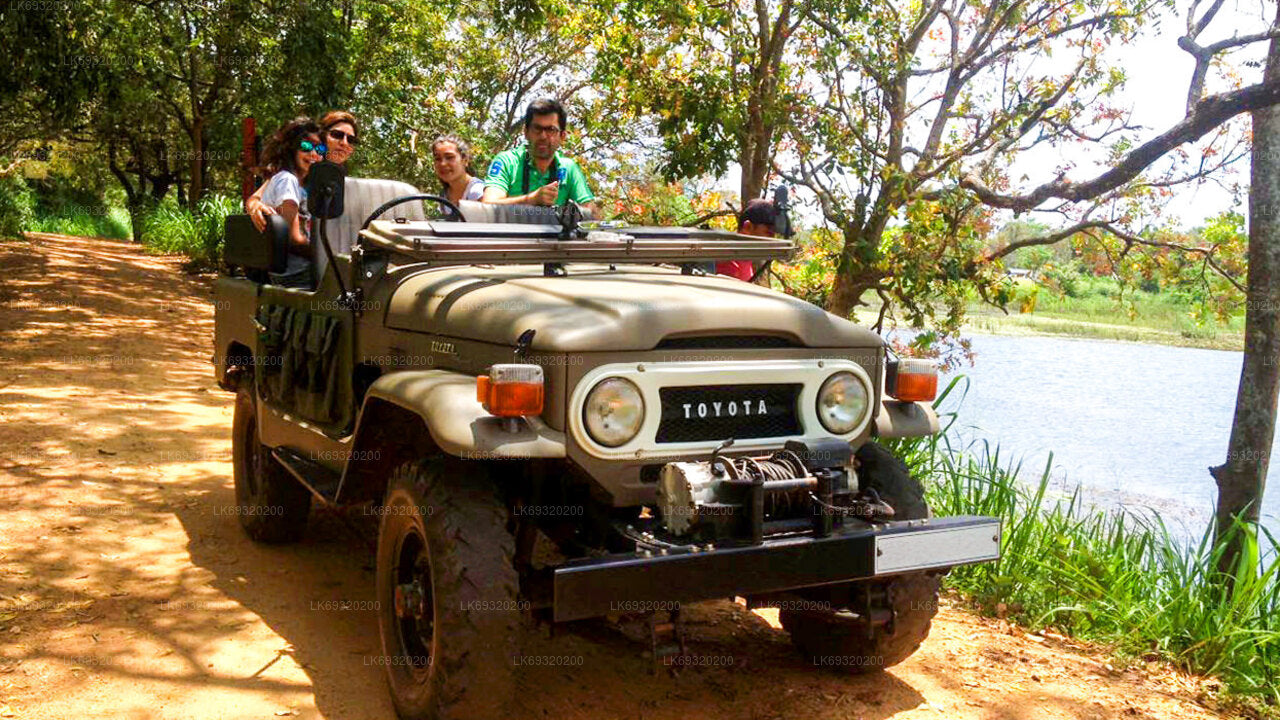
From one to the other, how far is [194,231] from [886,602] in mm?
20465

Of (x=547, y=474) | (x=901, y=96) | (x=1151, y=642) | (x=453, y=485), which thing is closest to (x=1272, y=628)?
(x=1151, y=642)

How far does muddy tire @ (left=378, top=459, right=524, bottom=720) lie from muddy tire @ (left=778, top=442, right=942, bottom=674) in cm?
108

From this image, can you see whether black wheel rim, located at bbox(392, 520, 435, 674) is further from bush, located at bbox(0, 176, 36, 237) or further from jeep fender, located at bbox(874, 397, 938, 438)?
bush, located at bbox(0, 176, 36, 237)

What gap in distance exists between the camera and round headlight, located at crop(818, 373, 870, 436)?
3.58 metres

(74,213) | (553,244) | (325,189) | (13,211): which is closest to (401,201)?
(325,189)

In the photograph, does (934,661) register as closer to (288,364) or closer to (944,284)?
(288,364)

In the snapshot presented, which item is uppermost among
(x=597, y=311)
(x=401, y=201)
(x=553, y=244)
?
(x=401, y=201)

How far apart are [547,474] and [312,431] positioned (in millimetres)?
1388

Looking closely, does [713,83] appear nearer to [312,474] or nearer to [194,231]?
[312,474]

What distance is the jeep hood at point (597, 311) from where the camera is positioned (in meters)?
3.23

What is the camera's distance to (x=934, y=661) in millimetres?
4340

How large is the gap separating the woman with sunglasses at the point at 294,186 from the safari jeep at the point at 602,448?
107cm

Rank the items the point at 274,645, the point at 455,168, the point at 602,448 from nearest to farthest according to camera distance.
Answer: the point at 602,448, the point at 274,645, the point at 455,168

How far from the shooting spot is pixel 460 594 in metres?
3.04
